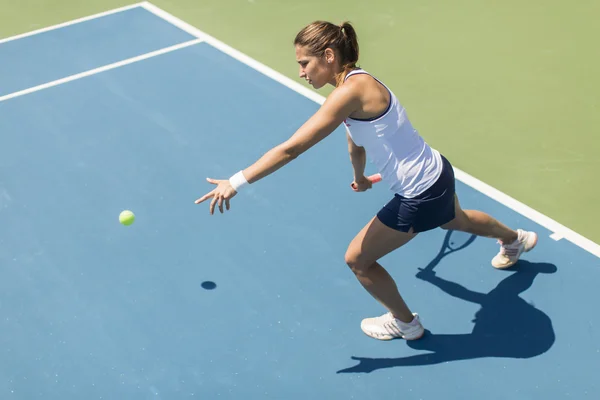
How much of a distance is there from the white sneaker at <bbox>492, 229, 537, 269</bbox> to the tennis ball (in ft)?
9.65

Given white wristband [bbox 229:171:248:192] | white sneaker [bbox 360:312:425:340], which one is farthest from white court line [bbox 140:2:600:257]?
white wristband [bbox 229:171:248:192]

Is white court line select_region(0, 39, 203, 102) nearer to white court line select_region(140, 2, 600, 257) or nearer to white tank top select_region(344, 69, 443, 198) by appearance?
white court line select_region(140, 2, 600, 257)

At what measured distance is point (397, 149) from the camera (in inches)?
192

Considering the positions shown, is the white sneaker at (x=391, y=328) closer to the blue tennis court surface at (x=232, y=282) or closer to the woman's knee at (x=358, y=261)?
the blue tennis court surface at (x=232, y=282)

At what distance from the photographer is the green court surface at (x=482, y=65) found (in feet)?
23.7

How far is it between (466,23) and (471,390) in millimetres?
6023

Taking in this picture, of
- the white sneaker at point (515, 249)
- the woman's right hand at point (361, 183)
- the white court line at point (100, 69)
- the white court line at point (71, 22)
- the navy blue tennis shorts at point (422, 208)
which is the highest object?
the navy blue tennis shorts at point (422, 208)

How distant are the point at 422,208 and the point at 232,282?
5.96 ft

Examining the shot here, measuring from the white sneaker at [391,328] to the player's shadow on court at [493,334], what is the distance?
85 millimetres

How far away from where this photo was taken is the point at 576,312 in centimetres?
568

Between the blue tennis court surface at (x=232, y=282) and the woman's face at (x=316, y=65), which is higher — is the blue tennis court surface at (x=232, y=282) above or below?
below

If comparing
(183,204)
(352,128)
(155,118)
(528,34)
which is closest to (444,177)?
(352,128)

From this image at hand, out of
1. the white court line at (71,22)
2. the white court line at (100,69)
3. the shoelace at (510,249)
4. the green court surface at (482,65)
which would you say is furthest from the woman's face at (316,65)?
the white court line at (71,22)

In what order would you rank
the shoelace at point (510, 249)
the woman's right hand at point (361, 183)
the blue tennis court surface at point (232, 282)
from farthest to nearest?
the shoelace at point (510, 249)
the woman's right hand at point (361, 183)
the blue tennis court surface at point (232, 282)
